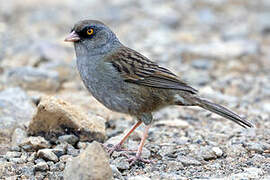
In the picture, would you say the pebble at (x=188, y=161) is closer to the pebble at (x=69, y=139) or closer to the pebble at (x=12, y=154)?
the pebble at (x=69, y=139)

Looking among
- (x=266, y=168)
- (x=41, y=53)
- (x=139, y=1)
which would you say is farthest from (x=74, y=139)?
(x=139, y=1)

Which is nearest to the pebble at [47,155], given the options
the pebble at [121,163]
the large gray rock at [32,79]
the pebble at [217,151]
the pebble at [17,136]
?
the pebble at [17,136]

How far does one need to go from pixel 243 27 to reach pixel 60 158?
7306 millimetres

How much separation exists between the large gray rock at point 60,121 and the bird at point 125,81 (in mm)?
368

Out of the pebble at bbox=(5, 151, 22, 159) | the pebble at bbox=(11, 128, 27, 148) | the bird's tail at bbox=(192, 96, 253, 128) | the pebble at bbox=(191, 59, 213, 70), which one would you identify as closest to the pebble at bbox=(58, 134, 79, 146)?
the pebble at bbox=(11, 128, 27, 148)

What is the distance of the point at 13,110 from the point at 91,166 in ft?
8.41

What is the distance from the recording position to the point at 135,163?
18.3ft

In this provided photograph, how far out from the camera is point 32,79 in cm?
787

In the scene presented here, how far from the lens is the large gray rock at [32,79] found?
7.84 metres

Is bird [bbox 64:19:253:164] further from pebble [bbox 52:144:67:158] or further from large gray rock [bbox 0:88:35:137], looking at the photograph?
large gray rock [bbox 0:88:35:137]

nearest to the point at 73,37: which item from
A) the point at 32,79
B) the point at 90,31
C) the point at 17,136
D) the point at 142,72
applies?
the point at 90,31

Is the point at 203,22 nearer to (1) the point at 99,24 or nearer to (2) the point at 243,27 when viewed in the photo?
(2) the point at 243,27

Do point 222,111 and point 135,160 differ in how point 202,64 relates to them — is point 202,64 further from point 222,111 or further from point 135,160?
point 135,160

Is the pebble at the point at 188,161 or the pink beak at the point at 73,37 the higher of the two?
the pink beak at the point at 73,37
